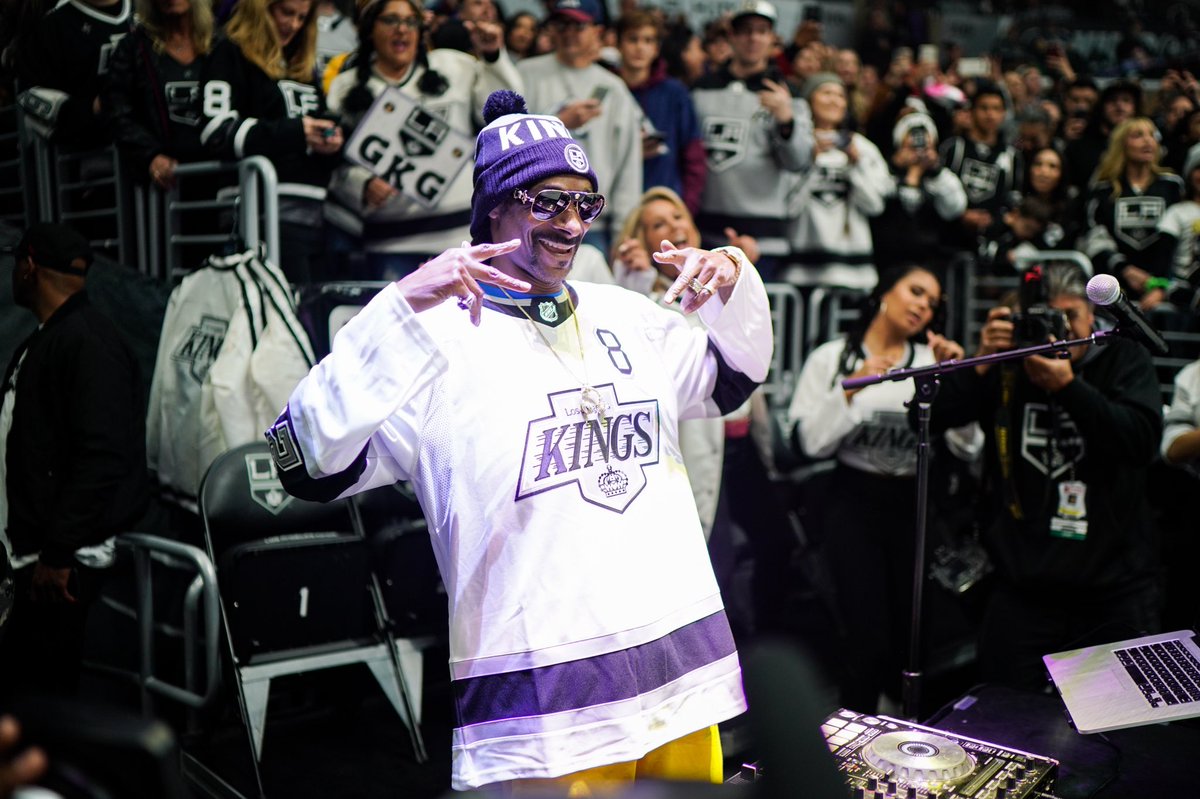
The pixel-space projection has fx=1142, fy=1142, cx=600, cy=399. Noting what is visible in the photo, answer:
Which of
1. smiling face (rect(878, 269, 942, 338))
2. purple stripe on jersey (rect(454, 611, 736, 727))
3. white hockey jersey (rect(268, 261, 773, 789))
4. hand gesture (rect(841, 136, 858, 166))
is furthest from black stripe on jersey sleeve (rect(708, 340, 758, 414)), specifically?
hand gesture (rect(841, 136, 858, 166))

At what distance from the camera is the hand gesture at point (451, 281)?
7.04 feet

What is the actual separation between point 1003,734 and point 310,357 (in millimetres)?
2764

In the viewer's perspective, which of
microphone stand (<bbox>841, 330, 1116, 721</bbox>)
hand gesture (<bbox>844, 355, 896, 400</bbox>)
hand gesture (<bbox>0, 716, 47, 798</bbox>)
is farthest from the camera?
hand gesture (<bbox>844, 355, 896, 400</bbox>)

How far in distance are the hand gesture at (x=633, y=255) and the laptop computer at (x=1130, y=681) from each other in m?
2.38

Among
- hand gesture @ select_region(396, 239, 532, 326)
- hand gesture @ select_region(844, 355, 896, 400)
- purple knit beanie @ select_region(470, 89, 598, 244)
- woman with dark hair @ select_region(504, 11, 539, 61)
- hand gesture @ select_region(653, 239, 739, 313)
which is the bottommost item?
hand gesture @ select_region(844, 355, 896, 400)

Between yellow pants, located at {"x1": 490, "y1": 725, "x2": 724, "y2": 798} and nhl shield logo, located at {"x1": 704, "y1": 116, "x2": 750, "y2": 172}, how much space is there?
14.5 feet

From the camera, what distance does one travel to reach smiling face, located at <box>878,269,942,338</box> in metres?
4.46

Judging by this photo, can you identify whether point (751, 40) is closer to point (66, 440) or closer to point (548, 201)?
point (66, 440)

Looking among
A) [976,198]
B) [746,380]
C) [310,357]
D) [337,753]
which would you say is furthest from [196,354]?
[976,198]

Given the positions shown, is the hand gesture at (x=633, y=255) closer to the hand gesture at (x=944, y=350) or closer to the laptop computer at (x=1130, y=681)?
the hand gesture at (x=944, y=350)

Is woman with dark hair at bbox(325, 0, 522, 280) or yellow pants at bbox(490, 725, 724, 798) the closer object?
yellow pants at bbox(490, 725, 724, 798)

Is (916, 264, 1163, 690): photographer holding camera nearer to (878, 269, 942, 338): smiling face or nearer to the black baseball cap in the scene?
(878, 269, 942, 338): smiling face

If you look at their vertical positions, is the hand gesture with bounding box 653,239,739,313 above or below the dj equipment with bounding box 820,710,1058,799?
above

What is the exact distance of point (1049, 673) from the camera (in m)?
2.72
